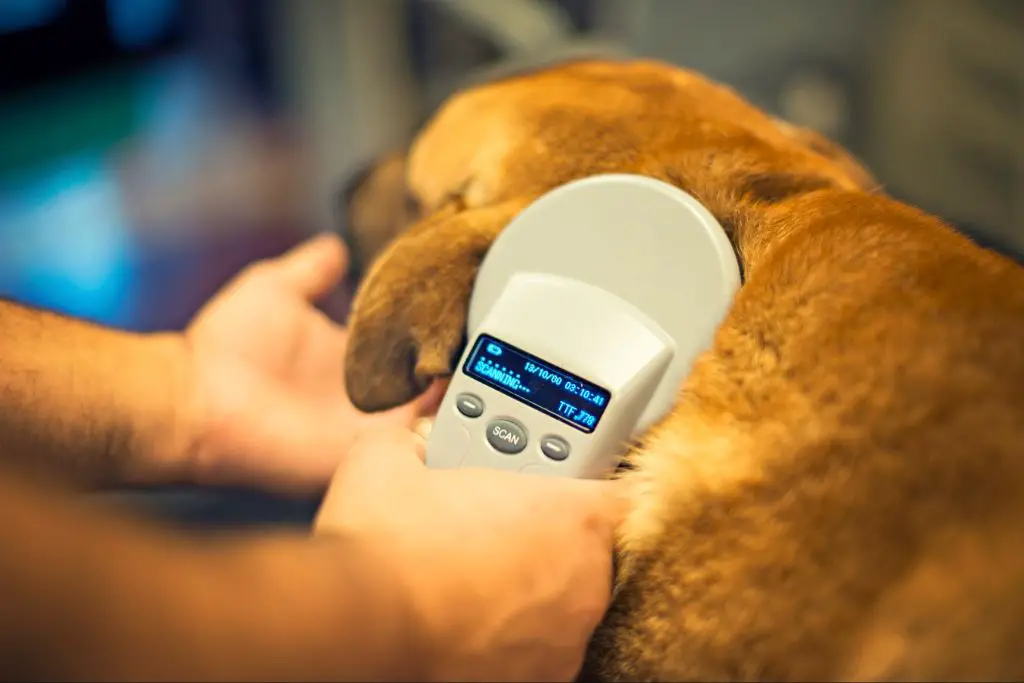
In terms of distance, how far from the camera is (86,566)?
280 millimetres

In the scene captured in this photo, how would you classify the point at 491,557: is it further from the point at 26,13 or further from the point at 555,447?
the point at 26,13

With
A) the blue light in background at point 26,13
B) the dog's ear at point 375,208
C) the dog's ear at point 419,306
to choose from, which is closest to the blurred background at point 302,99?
the blue light in background at point 26,13

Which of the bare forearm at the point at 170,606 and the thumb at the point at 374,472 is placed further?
the thumb at the point at 374,472

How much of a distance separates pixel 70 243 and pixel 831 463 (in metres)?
1.53

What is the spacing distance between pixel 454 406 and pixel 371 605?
6.9 inches

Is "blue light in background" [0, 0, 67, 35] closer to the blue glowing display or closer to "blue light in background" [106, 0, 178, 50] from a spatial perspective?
"blue light in background" [106, 0, 178, 50]

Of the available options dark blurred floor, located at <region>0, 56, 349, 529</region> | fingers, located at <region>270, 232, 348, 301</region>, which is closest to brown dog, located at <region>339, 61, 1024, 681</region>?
fingers, located at <region>270, 232, 348, 301</region>

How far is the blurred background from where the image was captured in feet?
4.01

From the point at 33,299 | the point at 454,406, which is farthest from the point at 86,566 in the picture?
the point at 33,299

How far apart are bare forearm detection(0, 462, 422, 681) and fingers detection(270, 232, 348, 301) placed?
517 mm

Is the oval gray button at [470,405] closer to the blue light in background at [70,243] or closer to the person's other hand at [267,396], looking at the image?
the person's other hand at [267,396]

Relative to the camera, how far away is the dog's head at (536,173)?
50cm

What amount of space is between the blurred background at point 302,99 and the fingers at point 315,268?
154 millimetres

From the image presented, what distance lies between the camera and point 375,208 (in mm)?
797
